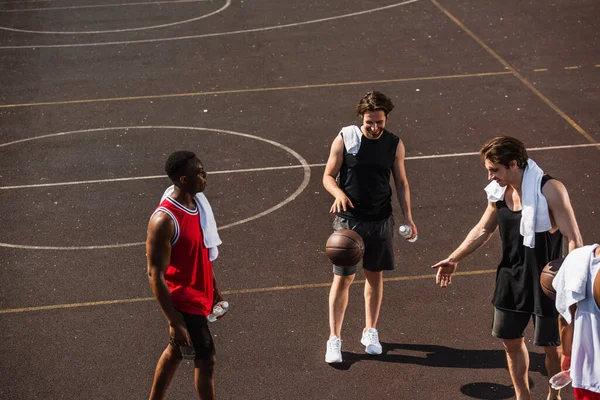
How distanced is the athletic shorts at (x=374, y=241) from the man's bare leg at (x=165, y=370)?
Answer: 1724mm

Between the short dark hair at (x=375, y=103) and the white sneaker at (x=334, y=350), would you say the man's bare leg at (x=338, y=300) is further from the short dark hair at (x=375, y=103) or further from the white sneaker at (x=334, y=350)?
the short dark hair at (x=375, y=103)

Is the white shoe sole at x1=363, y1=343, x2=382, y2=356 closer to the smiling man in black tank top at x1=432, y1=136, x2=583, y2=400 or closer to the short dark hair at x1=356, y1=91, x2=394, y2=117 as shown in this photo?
the smiling man in black tank top at x1=432, y1=136, x2=583, y2=400

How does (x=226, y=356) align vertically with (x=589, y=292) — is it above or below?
below

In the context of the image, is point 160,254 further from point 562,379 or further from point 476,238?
point 562,379

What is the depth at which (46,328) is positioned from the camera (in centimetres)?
891

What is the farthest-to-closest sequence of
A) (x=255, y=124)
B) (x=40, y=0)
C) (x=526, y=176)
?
(x=40, y=0) < (x=255, y=124) < (x=526, y=176)

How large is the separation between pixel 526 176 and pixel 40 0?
18.7 meters

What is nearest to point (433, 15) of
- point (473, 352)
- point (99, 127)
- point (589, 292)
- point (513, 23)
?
point (513, 23)

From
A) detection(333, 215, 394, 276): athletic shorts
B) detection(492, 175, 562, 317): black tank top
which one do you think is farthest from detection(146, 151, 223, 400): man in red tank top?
detection(492, 175, 562, 317): black tank top

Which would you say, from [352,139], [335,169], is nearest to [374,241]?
[335,169]

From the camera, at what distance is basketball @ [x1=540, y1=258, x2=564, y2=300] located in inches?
253

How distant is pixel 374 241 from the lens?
26.4 ft

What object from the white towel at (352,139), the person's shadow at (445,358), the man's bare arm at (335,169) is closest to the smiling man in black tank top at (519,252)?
the person's shadow at (445,358)

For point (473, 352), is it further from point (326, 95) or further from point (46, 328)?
point (326, 95)
